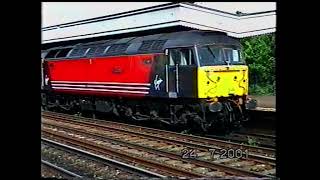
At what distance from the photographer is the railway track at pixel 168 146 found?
437 centimetres

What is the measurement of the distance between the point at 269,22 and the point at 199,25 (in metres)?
0.58

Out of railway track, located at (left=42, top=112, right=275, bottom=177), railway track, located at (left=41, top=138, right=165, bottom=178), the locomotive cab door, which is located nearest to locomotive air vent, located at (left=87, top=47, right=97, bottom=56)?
railway track, located at (left=42, top=112, right=275, bottom=177)

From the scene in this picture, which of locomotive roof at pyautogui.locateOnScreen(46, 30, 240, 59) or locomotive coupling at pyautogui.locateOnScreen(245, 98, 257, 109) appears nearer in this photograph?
locomotive coupling at pyautogui.locateOnScreen(245, 98, 257, 109)

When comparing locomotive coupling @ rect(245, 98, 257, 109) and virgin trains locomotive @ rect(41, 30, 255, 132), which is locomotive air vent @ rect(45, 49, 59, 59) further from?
locomotive coupling @ rect(245, 98, 257, 109)

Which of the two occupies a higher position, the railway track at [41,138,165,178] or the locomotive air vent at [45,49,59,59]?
the locomotive air vent at [45,49,59,59]

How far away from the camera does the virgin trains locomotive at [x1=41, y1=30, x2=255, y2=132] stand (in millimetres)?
6410

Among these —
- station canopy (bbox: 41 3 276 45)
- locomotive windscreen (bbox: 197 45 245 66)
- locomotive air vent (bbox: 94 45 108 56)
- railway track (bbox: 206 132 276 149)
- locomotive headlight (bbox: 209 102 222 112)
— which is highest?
locomotive air vent (bbox: 94 45 108 56)

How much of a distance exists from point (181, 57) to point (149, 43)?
2.41 feet

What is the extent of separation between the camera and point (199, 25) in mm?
3676

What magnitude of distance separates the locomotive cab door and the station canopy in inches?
101
